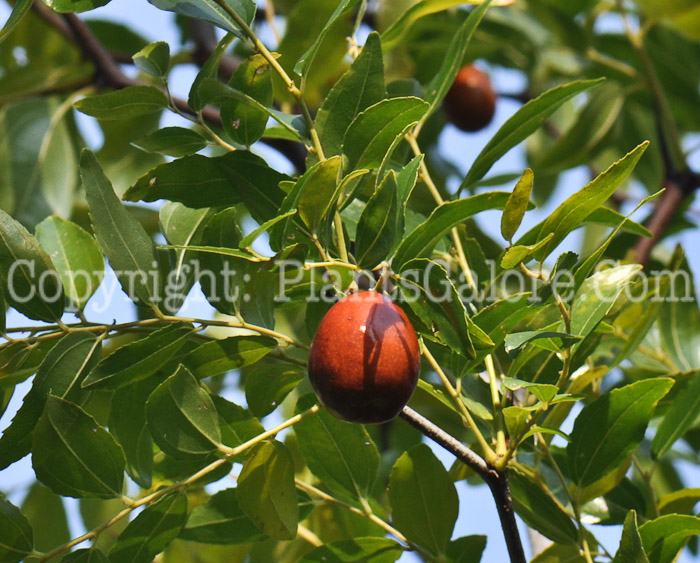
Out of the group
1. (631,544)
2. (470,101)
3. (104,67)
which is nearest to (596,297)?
(631,544)

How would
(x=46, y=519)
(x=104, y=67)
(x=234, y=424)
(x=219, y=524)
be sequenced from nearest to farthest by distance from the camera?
(x=234, y=424), (x=219, y=524), (x=46, y=519), (x=104, y=67)

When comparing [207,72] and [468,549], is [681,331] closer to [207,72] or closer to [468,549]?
[468,549]

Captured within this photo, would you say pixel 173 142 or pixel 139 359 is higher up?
pixel 173 142

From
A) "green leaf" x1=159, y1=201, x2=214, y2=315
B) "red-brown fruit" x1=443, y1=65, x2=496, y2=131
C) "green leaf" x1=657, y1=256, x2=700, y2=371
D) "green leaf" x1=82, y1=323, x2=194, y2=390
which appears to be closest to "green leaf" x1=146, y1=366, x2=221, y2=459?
"green leaf" x1=82, y1=323, x2=194, y2=390

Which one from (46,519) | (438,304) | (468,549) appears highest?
(438,304)

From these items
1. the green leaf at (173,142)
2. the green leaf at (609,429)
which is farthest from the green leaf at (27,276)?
the green leaf at (609,429)

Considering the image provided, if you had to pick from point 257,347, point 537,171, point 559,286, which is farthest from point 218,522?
point 537,171

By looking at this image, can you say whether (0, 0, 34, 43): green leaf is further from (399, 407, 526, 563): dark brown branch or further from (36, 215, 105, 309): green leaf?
(399, 407, 526, 563): dark brown branch

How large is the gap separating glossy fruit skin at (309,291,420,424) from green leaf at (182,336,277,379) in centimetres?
11

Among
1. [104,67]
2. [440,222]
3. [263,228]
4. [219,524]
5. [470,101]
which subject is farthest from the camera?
[470,101]

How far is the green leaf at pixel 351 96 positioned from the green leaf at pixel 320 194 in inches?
4.2

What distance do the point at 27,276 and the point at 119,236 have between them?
0.34 feet

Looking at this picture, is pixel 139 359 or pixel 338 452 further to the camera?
pixel 338 452

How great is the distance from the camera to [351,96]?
977 millimetres
